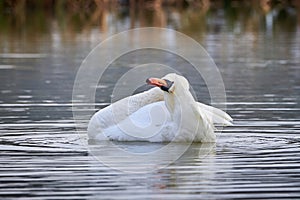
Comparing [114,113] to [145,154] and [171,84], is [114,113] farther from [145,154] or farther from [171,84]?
[145,154]

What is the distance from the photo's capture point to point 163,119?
10.7 metres

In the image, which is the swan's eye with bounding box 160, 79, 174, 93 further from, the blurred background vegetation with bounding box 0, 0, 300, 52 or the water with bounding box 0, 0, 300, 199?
the blurred background vegetation with bounding box 0, 0, 300, 52

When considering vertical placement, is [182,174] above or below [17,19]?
above

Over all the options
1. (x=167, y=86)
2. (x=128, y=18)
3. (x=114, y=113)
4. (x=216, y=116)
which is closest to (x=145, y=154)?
(x=167, y=86)

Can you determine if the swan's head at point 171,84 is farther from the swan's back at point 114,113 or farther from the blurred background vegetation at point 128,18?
the blurred background vegetation at point 128,18

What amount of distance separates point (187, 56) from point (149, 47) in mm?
3469

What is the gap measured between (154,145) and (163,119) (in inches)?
10.6

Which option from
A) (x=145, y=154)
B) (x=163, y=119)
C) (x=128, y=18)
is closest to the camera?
(x=145, y=154)

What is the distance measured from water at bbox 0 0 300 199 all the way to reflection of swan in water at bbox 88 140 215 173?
21 millimetres

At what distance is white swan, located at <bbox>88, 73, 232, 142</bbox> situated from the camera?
10578 millimetres

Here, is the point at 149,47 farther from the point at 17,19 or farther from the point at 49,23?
the point at 17,19

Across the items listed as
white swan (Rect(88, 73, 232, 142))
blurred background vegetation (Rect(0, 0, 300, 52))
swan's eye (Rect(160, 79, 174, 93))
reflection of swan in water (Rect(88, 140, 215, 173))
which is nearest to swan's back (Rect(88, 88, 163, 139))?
white swan (Rect(88, 73, 232, 142))

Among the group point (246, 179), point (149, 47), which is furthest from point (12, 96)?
point (149, 47)

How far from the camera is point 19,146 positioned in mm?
10695
